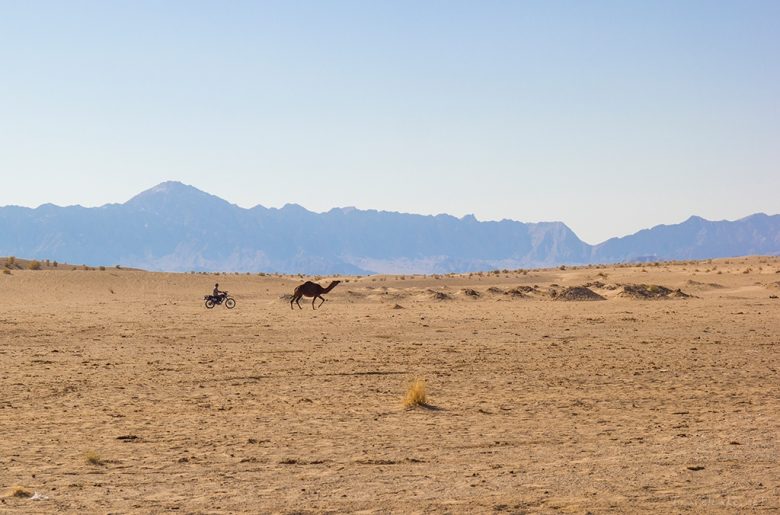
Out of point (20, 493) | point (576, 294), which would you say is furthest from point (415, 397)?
point (576, 294)

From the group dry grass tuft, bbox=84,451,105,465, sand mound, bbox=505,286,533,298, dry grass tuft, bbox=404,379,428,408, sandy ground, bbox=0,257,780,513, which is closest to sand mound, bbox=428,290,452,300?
sand mound, bbox=505,286,533,298

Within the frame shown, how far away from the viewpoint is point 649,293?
46062mm

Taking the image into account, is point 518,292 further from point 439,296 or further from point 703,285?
point 703,285

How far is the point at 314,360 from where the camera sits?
23109 millimetres

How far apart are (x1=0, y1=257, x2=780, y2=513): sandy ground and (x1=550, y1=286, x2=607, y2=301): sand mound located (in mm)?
9441

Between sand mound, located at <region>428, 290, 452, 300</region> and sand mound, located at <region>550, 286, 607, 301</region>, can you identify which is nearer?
sand mound, located at <region>550, 286, 607, 301</region>

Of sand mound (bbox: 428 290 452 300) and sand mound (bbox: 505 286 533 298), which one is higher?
sand mound (bbox: 505 286 533 298)

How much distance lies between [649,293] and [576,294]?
325 centimetres

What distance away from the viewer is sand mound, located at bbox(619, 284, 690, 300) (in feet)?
149

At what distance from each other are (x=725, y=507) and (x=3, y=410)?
11039 mm

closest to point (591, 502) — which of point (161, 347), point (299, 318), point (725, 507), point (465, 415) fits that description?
point (725, 507)

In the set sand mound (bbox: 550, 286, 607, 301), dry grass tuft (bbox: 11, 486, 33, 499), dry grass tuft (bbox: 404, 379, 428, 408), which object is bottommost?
dry grass tuft (bbox: 11, 486, 33, 499)

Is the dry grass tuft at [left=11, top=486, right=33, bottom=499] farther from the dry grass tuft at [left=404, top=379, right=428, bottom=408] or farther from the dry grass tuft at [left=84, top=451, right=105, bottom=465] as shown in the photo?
the dry grass tuft at [left=404, top=379, right=428, bottom=408]

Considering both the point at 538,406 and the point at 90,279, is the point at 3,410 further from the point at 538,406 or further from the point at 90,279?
the point at 90,279
